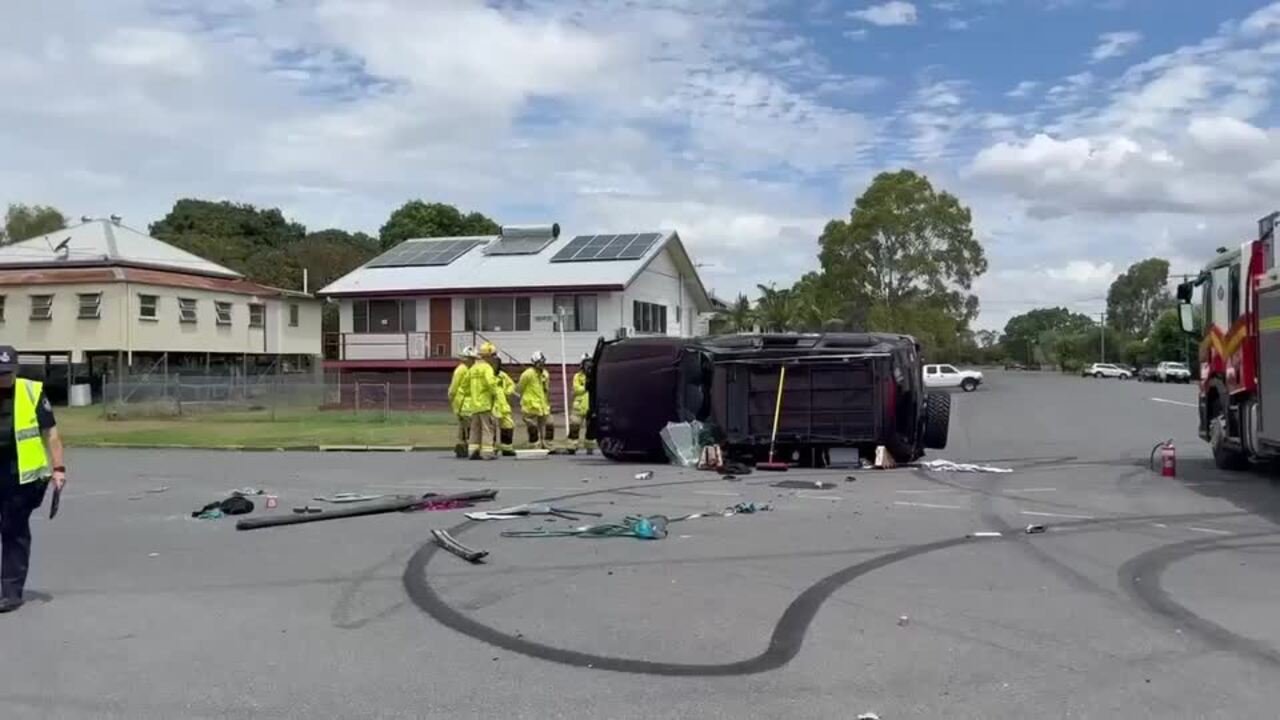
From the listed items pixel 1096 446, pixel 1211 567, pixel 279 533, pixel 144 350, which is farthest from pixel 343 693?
pixel 144 350

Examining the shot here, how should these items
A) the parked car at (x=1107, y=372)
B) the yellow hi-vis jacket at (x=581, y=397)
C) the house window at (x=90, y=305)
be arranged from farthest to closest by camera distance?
the parked car at (x=1107, y=372) < the house window at (x=90, y=305) < the yellow hi-vis jacket at (x=581, y=397)

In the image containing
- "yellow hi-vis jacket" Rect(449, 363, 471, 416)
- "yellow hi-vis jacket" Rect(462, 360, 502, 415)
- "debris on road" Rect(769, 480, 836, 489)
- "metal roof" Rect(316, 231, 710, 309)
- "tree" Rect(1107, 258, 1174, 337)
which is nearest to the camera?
"debris on road" Rect(769, 480, 836, 489)

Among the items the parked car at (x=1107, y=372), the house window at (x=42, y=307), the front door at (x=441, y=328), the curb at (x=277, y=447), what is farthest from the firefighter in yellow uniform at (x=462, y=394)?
the parked car at (x=1107, y=372)

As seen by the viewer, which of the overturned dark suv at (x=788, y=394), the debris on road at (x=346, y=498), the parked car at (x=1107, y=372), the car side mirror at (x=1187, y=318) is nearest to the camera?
the debris on road at (x=346, y=498)

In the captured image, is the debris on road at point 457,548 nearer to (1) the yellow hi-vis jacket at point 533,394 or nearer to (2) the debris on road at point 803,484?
(2) the debris on road at point 803,484

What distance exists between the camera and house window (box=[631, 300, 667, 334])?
127 ft

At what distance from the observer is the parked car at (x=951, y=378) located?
2266 inches

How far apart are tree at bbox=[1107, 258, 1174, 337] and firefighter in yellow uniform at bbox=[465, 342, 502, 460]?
12423 cm

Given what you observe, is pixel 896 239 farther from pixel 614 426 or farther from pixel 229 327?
pixel 614 426

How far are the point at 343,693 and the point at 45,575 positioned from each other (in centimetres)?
421

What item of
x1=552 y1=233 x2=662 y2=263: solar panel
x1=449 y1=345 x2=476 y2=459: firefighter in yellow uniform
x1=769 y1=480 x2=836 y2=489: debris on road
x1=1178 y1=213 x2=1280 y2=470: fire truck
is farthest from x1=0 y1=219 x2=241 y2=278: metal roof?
x1=1178 y1=213 x2=1280 y2=470: fire truck

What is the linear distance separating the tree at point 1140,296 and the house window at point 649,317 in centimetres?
10194

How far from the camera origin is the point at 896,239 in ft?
192

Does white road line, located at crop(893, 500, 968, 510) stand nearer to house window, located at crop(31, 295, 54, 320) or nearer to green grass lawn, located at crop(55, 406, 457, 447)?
green grass lawn, located at crop(55, 406, 457, 447)
